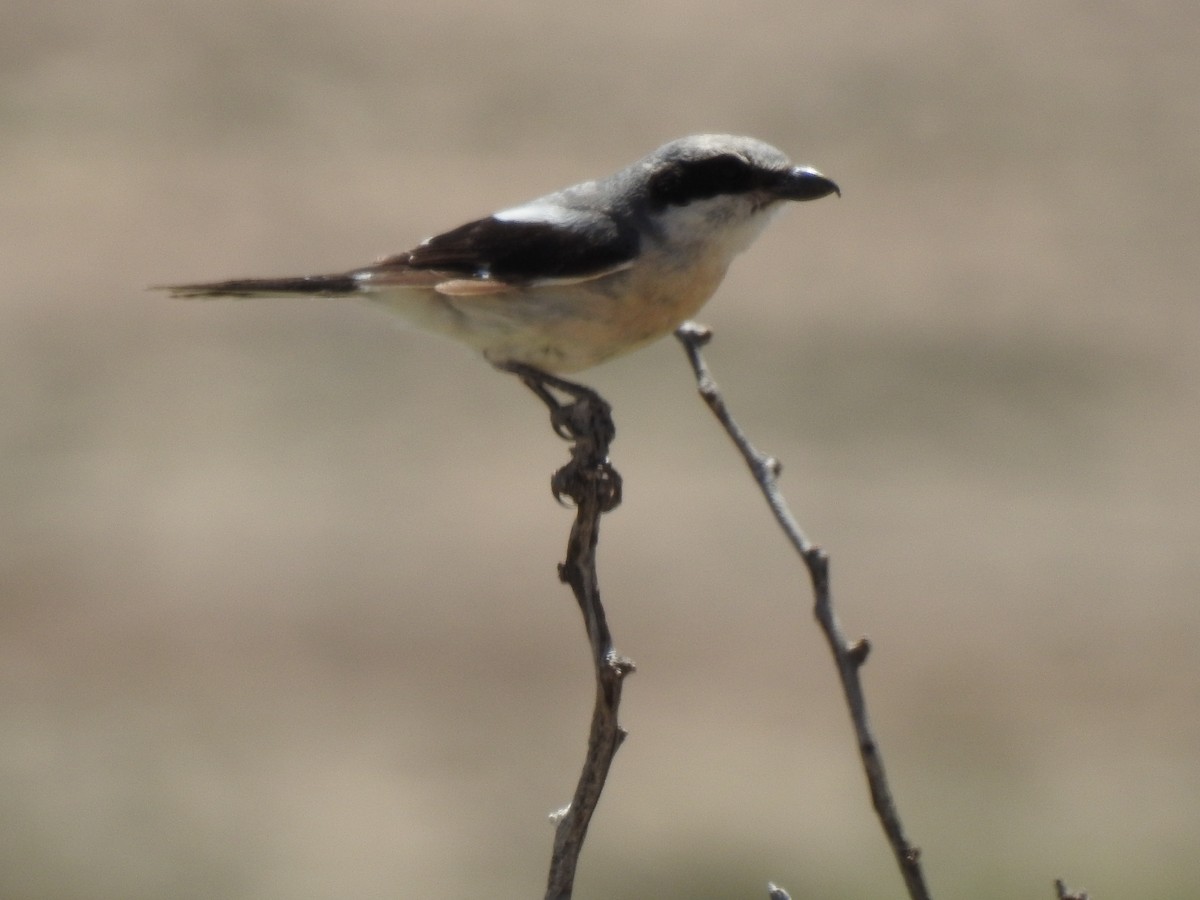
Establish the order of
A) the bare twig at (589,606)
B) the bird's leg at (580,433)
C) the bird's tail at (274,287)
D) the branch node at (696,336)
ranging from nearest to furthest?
the bare twig at (589,606), the branch node at (696,336), the bird's leg at (580,433), the bird's tail at (274,287)

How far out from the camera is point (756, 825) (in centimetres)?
1022

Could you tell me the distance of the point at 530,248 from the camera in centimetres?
533

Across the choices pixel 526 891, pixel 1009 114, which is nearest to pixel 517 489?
pixel 526 891

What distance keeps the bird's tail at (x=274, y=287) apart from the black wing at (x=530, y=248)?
0.14 m

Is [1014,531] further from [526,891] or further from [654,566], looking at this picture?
[526,891]

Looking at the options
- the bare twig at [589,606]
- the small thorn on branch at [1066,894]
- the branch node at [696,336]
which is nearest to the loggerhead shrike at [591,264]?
the bare twig at [589,606]

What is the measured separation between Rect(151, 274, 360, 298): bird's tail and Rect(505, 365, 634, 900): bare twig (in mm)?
1061

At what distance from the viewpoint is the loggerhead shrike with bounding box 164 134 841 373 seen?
5090 mm

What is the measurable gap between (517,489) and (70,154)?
590cm

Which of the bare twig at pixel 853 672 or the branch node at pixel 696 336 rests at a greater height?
the branch node at pixel 696 336

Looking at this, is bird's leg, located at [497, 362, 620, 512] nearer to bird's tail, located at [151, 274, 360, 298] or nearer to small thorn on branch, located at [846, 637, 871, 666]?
bird's tail, located at [151, 274, 360, 298]

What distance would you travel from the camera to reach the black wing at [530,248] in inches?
206

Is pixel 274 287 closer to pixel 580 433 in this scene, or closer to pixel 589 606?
pixel 580 433

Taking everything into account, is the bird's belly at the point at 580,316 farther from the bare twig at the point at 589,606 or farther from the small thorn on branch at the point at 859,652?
the small thorn on branch at the point at 859,652
